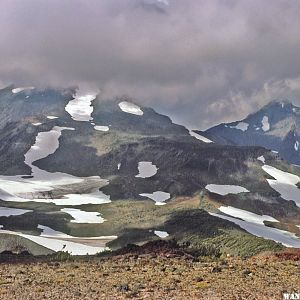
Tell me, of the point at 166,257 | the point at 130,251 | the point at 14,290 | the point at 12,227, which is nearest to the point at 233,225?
the point at 12,227

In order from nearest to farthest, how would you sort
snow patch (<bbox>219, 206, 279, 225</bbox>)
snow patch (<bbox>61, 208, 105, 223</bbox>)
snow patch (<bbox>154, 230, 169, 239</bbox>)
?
snow patch (<bbox>154, 230, 169, 239</bbox>) → snow patch (<bbox>61, 208, 105, 223</bbox>) → snow patch (<bbox>219, 206, 279, 225</bbox>)

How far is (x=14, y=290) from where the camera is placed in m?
30.6

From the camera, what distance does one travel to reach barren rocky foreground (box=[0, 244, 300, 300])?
27.7 m

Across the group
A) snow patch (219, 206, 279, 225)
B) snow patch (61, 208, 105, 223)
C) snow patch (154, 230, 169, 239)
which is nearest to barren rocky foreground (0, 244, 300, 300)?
snow patch (154, 230, 169, 239)

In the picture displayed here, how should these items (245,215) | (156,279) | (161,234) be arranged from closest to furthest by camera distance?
(156,279) < (161,234) < (245,215)

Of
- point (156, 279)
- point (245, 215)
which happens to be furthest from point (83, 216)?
point (156, 279)

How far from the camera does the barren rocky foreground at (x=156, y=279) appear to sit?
27734 millimetres

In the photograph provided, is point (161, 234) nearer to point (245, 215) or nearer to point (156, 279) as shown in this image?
point (245, 215)

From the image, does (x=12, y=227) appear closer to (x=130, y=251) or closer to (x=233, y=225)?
(x=233, y=225)

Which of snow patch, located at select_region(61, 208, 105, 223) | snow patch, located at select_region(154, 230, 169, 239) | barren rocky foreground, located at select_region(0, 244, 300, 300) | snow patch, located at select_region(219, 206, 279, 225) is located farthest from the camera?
snow patch, located at select_region(219, 206, 279, 225)

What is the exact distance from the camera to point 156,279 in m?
32.6

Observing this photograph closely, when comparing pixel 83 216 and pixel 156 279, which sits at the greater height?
pixel 83 216

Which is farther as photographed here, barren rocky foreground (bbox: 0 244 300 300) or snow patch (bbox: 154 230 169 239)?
snow patch (bbox: 154 230 169 239)

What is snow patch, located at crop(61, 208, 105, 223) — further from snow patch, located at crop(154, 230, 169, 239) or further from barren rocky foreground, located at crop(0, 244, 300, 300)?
barren rocky foreground, located at crop(0, 244, 300, 300)
